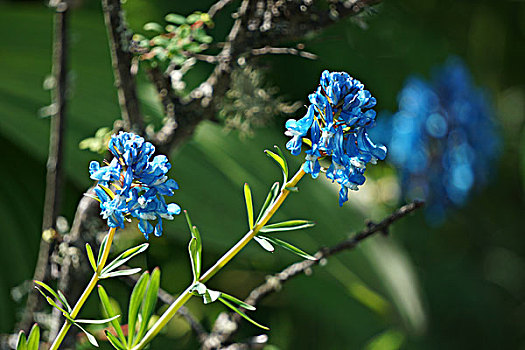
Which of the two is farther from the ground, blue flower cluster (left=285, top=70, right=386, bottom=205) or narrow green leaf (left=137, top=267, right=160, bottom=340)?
blue flower cluster (left=285, top=70, right=386, bottom=205)

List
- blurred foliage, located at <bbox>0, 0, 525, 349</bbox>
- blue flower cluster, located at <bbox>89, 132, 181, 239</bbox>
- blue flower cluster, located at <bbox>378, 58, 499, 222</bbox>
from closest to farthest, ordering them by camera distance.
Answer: blue flower cluster, located at <bbox>89, 132, 181, 239</bbox>
blurred foliage, located at <bbox>0, 0, 525, 349</bbox>
blue flower cluster, located at <bbox>378, 58, 499, 222</bbox>

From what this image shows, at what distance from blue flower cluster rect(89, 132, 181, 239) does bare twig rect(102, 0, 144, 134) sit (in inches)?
3.7

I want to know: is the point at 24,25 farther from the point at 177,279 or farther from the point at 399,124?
the point at 399,124

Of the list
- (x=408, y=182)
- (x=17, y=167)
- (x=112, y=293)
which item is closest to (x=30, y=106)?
(x=17, y=167)

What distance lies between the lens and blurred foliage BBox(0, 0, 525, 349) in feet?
1.65

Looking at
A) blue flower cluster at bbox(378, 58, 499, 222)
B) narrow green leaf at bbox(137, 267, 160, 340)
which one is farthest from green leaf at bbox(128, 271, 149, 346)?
blue flower cluster at bbox(378, 58, 499, 222)

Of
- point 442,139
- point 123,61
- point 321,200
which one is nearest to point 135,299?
point 123,61

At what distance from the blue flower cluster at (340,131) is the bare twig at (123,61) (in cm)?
11

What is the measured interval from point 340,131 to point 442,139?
62cm

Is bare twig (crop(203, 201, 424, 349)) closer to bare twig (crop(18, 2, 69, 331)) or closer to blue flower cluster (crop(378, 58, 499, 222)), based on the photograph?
bare twig (crop(18, 2, 69, 331))

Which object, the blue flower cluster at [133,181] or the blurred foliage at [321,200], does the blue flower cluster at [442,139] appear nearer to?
the blurred foliage at [321,200]

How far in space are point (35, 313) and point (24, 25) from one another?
41 centimetres

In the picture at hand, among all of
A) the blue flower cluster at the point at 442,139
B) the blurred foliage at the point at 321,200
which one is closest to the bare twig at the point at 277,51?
the blurred foliage at the point at 321,200

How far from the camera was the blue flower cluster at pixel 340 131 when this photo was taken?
168 millimetres
